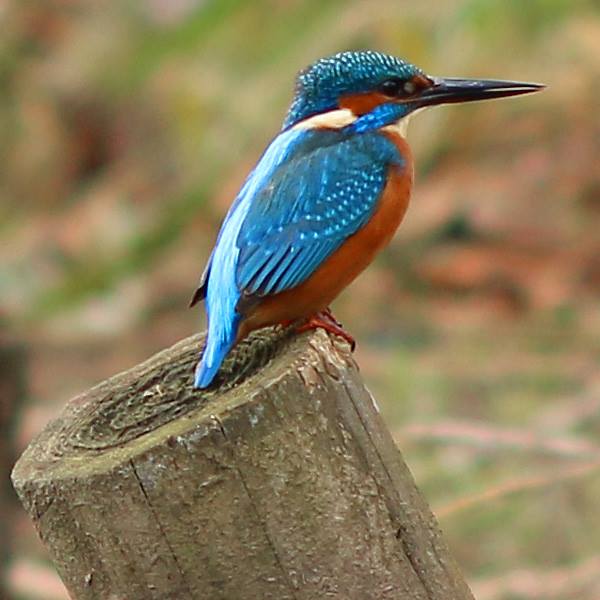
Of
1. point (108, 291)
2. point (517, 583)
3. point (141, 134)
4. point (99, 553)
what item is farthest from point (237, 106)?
point (99, 553)

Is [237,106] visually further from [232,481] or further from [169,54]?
[232,481]

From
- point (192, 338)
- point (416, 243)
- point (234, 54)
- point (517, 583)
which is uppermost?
point (234, 54)

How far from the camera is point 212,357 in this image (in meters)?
2.65

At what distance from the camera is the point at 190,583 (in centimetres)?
228

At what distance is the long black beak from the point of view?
3.46 meters

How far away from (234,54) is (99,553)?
6.52m

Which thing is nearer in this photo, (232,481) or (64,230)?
(232,481)

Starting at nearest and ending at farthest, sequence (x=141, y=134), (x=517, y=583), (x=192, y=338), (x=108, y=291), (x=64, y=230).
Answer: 1. (x=192, y=338)
2. (x=517, y=583)
3. (x=108, y=291)
4. (x=64, y=230)
5. (x=141, y=134)

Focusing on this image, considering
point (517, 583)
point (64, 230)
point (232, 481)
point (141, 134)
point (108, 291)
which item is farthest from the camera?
point (141, 134)

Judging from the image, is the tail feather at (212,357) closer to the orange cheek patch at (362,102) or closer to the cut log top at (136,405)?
the cut log top at (136,405)

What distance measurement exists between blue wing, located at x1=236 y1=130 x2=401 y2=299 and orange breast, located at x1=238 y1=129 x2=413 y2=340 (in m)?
0.02

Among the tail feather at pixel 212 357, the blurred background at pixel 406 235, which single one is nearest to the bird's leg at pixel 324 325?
the tail feather at pixel 212 357

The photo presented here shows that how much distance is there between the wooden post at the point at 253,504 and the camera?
2.27 meters

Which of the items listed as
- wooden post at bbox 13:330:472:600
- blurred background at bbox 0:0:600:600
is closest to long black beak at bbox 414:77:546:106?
wooden post at bbox 13:330:472:600
